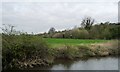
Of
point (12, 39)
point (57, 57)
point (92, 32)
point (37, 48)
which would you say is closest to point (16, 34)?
point (12, 39)

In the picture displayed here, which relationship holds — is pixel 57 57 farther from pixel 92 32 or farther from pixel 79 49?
pixel 92 32

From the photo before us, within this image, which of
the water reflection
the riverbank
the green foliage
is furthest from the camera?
the riverbank

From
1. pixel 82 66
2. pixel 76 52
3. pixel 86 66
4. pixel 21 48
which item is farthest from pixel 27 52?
pixel 76 52

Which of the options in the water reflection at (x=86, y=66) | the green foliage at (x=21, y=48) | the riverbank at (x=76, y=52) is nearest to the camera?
the green foliage at (x=21, y=48)

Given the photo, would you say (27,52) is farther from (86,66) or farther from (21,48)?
(86,66)

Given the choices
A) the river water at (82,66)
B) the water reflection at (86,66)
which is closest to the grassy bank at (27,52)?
the river water at (82,66)

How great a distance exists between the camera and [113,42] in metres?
29.6

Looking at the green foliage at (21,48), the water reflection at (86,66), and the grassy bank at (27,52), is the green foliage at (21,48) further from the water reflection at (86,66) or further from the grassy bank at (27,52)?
the water reflection at (86,66)

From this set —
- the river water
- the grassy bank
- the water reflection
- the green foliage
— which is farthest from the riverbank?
the water reflection

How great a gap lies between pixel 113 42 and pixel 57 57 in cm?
973

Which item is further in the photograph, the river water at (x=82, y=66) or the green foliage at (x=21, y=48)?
the river water at (x=82, y=66)

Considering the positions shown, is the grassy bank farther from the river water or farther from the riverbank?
the river water

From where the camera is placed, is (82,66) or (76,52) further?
(76,52)

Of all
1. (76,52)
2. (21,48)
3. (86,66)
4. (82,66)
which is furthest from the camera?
(76,52)
